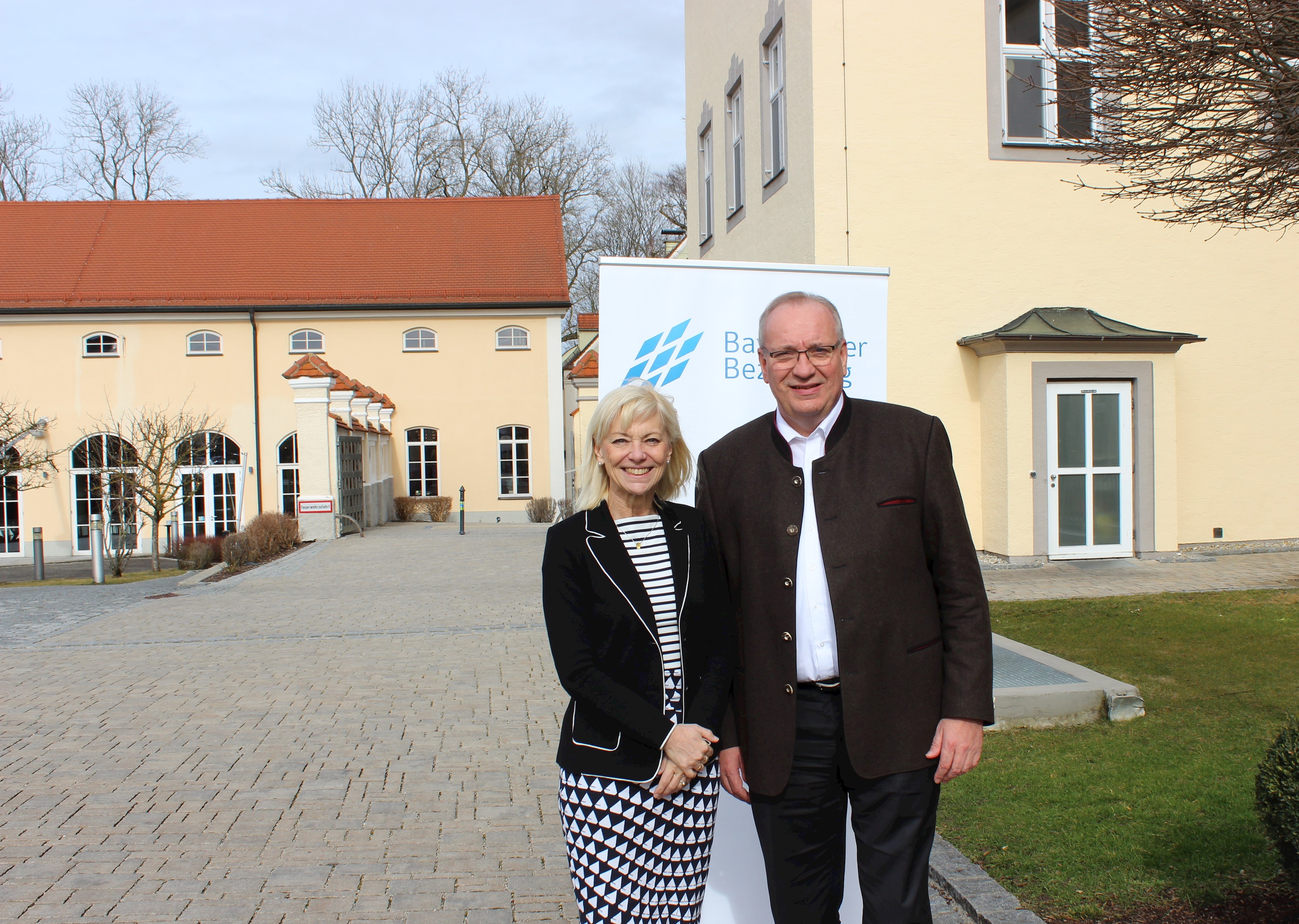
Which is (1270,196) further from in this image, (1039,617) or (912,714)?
(1039,617)

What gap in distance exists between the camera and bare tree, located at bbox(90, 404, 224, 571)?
1916cm

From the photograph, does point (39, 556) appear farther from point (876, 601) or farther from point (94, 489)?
point (876, 601)

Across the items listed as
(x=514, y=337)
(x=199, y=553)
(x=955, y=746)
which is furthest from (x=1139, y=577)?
(x=514, y=337)

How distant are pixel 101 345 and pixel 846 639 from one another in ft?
100

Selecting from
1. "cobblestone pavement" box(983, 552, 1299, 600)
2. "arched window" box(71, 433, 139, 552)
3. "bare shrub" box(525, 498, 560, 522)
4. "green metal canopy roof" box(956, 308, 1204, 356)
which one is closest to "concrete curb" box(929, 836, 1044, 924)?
"cobblestone pavement" box(983, 552, 1299, 600)

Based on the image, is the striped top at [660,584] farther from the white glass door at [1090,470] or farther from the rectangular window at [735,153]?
the rectangular window at [735,153]

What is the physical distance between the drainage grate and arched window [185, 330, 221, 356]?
26478mm

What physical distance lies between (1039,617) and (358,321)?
23688 millimetres

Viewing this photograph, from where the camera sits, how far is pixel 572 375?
95.6ft

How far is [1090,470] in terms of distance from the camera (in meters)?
12.4

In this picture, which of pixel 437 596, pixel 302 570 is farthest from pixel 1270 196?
pixel 302 570

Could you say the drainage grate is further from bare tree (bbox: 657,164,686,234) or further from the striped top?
bare tree (bbox: 657,164,686,234)

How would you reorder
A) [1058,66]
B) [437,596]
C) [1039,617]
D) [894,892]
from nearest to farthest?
1. [894,892]
2. [1058,66]
3. [1039,617]
4. [437,596]

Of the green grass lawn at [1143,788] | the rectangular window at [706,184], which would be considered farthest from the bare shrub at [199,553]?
the green grass lawn at [1143,788]
